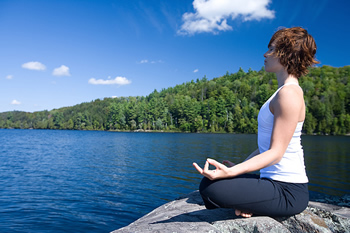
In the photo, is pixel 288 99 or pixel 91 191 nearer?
pixel 288 99

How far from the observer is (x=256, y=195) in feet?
7.61

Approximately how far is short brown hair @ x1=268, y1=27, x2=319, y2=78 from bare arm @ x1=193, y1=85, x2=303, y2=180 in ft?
1.32

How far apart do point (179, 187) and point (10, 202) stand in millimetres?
7625

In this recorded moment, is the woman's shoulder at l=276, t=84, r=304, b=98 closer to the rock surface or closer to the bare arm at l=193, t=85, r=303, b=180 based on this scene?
the bare arm at l=193, t=85, r=303, b=180

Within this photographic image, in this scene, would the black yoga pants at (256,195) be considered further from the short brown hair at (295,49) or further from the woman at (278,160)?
the short brown hair at (295,49)

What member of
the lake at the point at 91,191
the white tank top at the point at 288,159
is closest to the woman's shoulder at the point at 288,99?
the white tank top at the point at 288,159

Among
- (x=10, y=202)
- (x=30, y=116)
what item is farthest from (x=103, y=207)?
(x=30, y=116)

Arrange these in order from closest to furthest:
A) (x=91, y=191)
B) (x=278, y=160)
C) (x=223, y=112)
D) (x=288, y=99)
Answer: (x=288, y=99), (x=278, y=160), (x=91, y=191), (x=223, y=112)

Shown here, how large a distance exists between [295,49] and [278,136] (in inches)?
36.4

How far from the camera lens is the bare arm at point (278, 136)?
218 cm

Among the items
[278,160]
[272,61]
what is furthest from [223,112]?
[278,160]

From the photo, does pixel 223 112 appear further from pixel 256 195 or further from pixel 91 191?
pixel 256 195

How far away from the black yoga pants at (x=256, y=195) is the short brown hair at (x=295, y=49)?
1191 mm

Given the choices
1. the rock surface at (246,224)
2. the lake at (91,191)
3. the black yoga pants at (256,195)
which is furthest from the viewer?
the lake at (91,191)
